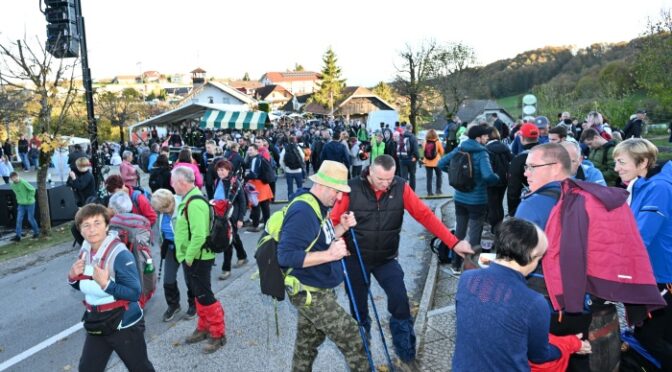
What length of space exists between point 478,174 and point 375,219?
8.46 feet

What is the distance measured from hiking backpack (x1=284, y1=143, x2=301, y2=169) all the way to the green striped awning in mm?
11628

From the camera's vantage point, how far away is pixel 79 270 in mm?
3502

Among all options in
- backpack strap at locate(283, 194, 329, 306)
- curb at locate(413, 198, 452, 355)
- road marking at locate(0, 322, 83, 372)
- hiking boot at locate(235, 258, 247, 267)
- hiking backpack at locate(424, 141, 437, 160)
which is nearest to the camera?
backpack strap at locate(283, 194, 329, 306)

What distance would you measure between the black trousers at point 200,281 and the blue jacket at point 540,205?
10.9ft

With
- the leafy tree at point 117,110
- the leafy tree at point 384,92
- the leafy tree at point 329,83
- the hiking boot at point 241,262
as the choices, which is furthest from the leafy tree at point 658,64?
the leafy tree at point 329,83

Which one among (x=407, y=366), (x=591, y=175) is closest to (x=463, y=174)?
(x=591, y=175)

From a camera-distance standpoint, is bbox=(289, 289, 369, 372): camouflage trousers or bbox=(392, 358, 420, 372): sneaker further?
bbox=(392, 358, 420, 372): sneaker

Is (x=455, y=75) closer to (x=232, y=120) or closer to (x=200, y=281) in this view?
(x=232, y=120)

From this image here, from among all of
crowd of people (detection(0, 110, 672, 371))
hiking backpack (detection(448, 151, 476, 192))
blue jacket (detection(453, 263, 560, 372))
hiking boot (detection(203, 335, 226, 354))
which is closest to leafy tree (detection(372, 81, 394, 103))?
hiking backpack (detection(448, 151, 476, 192))

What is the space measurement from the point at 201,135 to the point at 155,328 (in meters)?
20.9

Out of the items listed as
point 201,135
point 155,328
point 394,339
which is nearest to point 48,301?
point 155,328

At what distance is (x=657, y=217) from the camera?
348cm

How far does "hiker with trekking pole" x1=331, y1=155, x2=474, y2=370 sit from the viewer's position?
4250 millimetres

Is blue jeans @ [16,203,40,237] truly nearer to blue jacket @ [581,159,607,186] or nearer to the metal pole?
the metal pole
